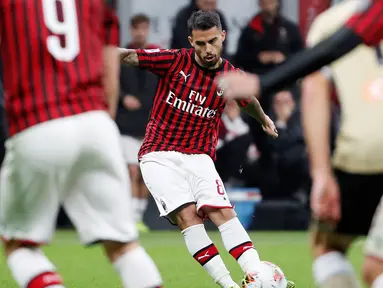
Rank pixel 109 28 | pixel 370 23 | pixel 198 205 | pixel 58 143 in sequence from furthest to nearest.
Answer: pixel 198 205
pixel 109 28
pixel 58 143
pixel 370 23

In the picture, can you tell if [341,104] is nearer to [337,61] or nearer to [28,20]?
[337,61]

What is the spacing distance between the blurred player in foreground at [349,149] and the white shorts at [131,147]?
8517mm

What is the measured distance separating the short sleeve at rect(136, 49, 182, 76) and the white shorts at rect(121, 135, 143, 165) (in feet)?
17.7

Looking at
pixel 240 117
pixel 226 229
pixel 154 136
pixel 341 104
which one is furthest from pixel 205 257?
pixel 240 117

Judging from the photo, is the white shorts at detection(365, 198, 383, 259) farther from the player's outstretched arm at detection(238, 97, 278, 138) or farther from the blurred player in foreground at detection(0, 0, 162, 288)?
the player's outstretched arm at detection(238, 97, 278, 138)

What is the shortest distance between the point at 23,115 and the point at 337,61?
1248 mm

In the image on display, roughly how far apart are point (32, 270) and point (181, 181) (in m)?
2.81

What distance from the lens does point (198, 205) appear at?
688 cm

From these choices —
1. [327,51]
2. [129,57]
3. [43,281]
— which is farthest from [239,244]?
[327,51]

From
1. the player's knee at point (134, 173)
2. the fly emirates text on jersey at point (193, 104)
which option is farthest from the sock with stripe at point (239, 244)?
the player's knee at point (134, 173)

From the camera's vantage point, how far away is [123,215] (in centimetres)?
421

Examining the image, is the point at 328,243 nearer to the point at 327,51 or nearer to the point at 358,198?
the point at 358,198

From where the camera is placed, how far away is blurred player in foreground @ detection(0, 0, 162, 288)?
4125 millimetres

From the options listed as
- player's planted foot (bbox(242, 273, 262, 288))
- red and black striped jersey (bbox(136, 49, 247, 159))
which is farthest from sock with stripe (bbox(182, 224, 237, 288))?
red and black striped jersey (bbox(136, 49, 247, 159))
